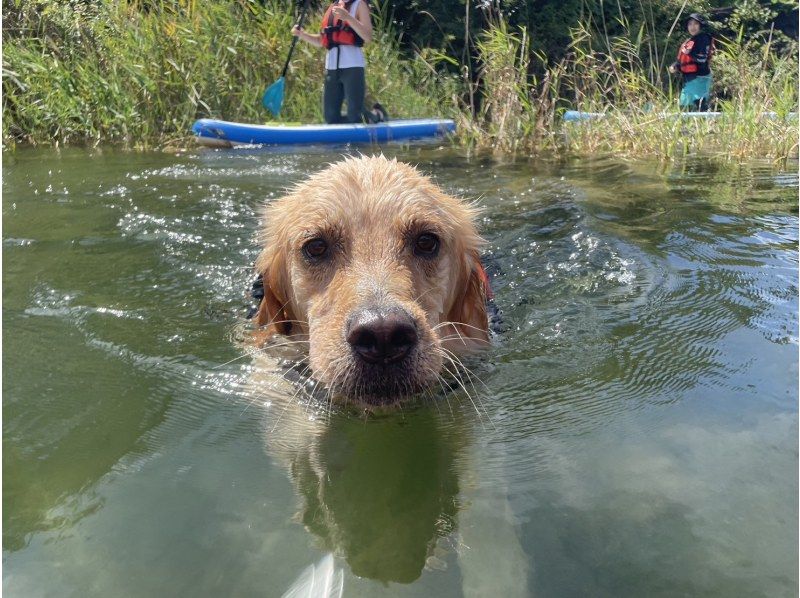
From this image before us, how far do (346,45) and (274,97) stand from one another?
1251mm

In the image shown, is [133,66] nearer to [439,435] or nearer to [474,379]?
[474,379]

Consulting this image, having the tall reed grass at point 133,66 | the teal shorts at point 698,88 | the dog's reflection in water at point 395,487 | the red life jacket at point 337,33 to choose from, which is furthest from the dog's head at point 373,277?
the teal shorts at point 698,88

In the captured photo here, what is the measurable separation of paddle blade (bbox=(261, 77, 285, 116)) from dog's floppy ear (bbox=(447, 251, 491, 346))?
24.1ft

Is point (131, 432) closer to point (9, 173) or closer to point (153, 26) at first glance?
point (9, 173)

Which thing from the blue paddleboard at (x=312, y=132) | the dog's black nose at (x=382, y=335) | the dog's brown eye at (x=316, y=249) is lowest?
the dog's black nose at (x=382, y=335)

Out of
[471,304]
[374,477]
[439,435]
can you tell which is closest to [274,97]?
[471,304]

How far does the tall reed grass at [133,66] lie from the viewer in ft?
32.5

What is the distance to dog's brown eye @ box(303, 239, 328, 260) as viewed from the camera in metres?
3.46

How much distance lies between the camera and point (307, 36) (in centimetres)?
1085

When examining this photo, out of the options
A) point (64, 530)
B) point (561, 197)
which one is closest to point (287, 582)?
point (64, 530)

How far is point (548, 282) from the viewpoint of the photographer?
521cm

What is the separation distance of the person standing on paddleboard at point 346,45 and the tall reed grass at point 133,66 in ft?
2.75

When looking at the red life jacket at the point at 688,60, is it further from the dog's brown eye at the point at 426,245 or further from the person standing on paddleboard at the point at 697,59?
the dog's brown eye at the point at 426,245

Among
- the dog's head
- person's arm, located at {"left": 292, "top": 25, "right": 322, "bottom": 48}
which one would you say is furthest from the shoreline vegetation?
the dog's head
